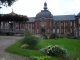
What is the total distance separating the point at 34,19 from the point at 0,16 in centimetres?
5056

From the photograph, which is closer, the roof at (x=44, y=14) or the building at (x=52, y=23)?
the roof at (x=44, y=14)

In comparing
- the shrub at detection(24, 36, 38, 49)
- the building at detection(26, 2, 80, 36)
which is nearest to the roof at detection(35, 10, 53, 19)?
the building at detection(26, 2, 80, 36)

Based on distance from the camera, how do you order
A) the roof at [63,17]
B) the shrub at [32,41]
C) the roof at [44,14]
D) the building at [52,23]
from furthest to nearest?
the roof at [63,17] → the building at [52,23] → the roof at [44,14] → the shrub at [32,41]

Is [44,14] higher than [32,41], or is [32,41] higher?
[44,14]

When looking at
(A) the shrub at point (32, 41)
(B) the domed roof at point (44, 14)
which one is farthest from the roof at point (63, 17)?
(A) the shrub at point (32, 41)

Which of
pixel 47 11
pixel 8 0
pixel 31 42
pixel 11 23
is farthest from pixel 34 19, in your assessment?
pixel 31 42

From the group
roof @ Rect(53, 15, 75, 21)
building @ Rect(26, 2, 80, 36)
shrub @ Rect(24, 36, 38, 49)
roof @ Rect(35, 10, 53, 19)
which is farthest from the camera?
roof @ Rect(53, 15, 75, 21)

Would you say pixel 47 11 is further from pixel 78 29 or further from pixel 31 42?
pixel 31 42

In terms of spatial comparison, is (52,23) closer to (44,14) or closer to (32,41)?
(44,14)

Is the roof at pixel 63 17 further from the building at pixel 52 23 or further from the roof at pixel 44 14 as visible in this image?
the roof at pixel 44 14

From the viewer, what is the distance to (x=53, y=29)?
85.8 metres

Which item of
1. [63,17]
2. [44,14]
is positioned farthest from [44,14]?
[63,17]

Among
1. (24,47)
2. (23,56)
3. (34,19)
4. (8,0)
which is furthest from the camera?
(34,19)

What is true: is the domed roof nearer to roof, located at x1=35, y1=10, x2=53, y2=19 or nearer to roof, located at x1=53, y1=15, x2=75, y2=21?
roof, located at x1=35, y1=10, x2=53, y2=19
